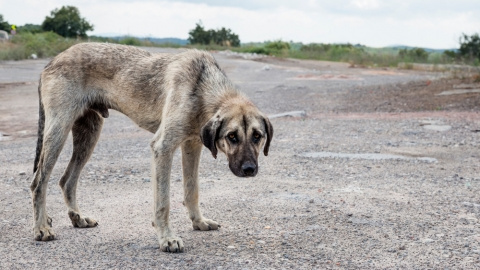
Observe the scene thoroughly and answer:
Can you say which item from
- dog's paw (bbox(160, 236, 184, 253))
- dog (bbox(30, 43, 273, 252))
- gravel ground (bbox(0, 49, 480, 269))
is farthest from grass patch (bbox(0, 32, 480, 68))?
dog's paw (bbox(160, 236, 184, 253))

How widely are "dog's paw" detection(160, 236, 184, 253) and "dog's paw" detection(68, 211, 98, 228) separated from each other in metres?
1.11

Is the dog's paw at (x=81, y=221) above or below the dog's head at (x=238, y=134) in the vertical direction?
below

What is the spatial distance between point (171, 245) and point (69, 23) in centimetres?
4858

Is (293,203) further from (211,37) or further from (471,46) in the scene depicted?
(211,37)

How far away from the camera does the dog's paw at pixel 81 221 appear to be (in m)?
6.19

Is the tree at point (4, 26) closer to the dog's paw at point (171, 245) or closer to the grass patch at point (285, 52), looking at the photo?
the grass patch at point (285, 52)

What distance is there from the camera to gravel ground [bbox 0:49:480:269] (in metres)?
5.29

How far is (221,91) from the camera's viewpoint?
5750 millimetres

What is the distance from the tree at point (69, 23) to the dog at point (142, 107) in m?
45.5

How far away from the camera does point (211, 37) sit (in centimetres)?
6222

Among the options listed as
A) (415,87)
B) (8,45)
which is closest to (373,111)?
(415,87)

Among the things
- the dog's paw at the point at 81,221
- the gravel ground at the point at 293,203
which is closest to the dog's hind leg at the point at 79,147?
the dog's paw at the point at 81,221

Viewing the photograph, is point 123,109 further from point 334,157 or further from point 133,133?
point 133,133

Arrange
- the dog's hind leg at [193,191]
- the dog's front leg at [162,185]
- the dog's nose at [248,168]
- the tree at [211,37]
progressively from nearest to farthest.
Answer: the dog's nose at [248,168] → the dog's front leg at [162,185] → the dog's hind leg at [193,191] → the tree at [211,37]
